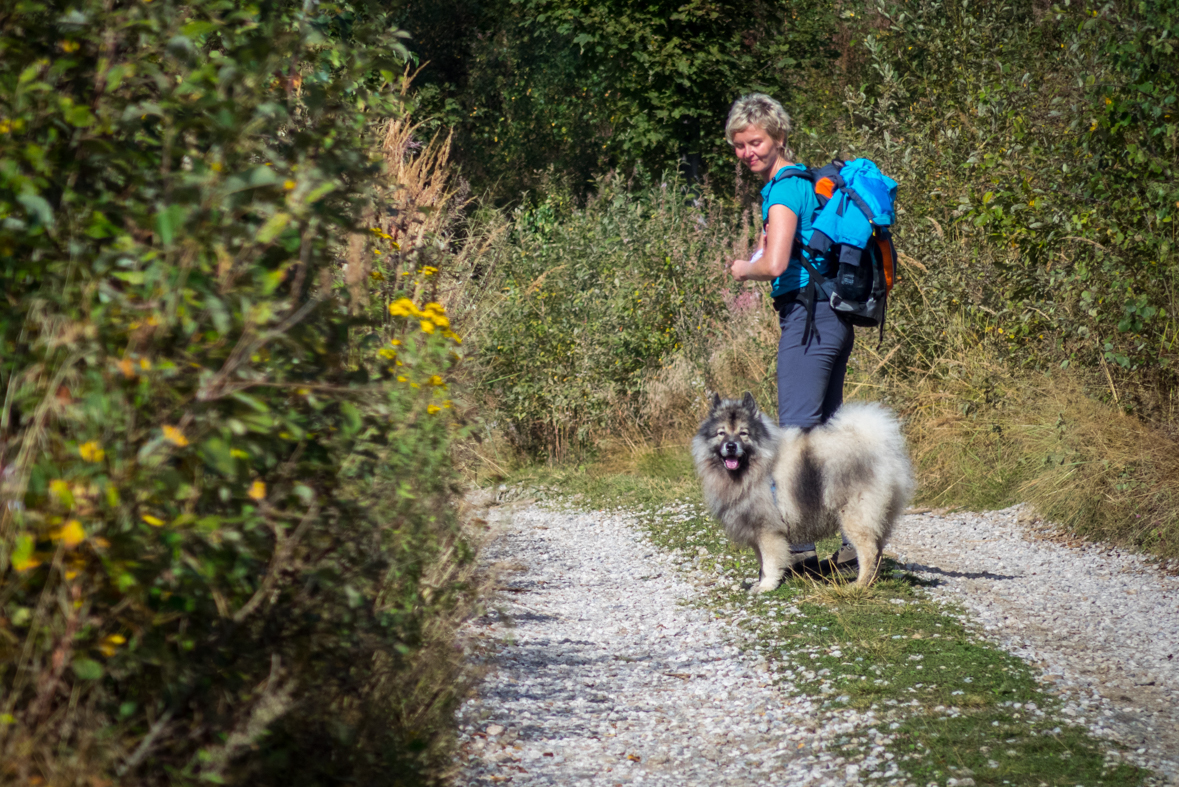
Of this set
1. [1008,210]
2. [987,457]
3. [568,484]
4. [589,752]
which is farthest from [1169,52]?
[568,484]

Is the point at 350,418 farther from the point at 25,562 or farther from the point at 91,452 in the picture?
the point at 25,562

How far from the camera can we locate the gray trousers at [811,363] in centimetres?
471

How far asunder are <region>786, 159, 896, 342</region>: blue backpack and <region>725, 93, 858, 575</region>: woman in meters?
0.05

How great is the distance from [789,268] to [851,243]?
0.33m

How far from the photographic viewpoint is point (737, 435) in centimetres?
517

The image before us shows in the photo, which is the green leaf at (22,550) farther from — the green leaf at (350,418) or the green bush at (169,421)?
the green leaf at (350,418)

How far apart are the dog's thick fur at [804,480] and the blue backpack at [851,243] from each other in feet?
1.92

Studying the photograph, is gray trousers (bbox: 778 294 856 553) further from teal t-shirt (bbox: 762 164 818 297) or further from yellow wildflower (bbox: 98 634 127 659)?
yellow wildflower (bbox: 98 634 127 659)

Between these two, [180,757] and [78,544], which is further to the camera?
[180,757]

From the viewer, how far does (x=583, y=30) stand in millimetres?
→ 15930

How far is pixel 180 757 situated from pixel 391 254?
2.56m

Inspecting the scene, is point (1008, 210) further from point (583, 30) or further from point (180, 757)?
point (583, 30)

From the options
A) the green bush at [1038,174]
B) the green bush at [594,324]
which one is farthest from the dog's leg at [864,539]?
the green bush at [594,324]

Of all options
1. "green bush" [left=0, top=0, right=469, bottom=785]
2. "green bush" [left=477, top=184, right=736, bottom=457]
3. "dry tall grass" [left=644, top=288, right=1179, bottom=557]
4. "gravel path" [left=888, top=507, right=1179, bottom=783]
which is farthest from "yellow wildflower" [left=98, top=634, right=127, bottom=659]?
"green bush" [left=477, top=184, right=736, bottom=457]
